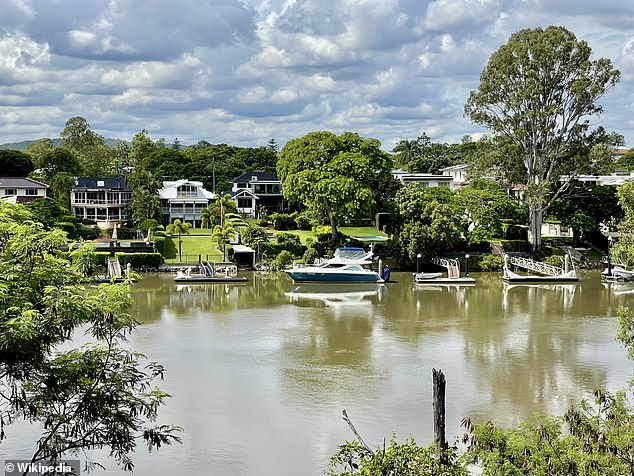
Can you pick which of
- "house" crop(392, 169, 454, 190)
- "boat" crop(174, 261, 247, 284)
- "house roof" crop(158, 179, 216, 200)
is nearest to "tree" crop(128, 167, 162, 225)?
"house roof" crop(158, 179, 216, 200)

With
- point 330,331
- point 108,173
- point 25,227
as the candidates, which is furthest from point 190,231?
point 25,227

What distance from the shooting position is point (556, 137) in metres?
45.5

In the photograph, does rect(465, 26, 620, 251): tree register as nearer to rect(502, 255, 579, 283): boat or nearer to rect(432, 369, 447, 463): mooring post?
rect(502, 255, 579, 283): boat

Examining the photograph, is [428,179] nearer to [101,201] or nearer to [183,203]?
[183,203]

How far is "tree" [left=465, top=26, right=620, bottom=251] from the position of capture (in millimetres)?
44156

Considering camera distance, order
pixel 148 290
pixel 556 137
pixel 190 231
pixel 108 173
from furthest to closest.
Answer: pixel 108 173
pixel 190 231
pixel 556 137
pixel 148 290

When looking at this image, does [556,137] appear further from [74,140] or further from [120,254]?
[74,140]

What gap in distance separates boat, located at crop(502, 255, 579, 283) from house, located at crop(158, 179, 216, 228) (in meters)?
26.7

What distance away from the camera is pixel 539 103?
4466 cm

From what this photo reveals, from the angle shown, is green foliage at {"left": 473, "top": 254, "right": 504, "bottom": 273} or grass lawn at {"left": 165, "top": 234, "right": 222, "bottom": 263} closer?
green foliage at {"left": 473, "top": 254, "right": 504, "bottom": 273}

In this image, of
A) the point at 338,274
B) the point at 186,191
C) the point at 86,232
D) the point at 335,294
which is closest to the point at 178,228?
the point at 86,232

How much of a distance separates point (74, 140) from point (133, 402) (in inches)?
3267

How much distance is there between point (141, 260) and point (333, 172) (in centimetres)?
1250

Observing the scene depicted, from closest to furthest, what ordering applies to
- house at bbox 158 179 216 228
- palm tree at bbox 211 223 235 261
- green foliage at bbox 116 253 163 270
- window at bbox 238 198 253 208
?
green foliage at bbox 116 253 163 270 < palm tree at bbox 211 223 235 261 < house at bbox 158 179 216 228 < window at bbox 238 198 253 208
